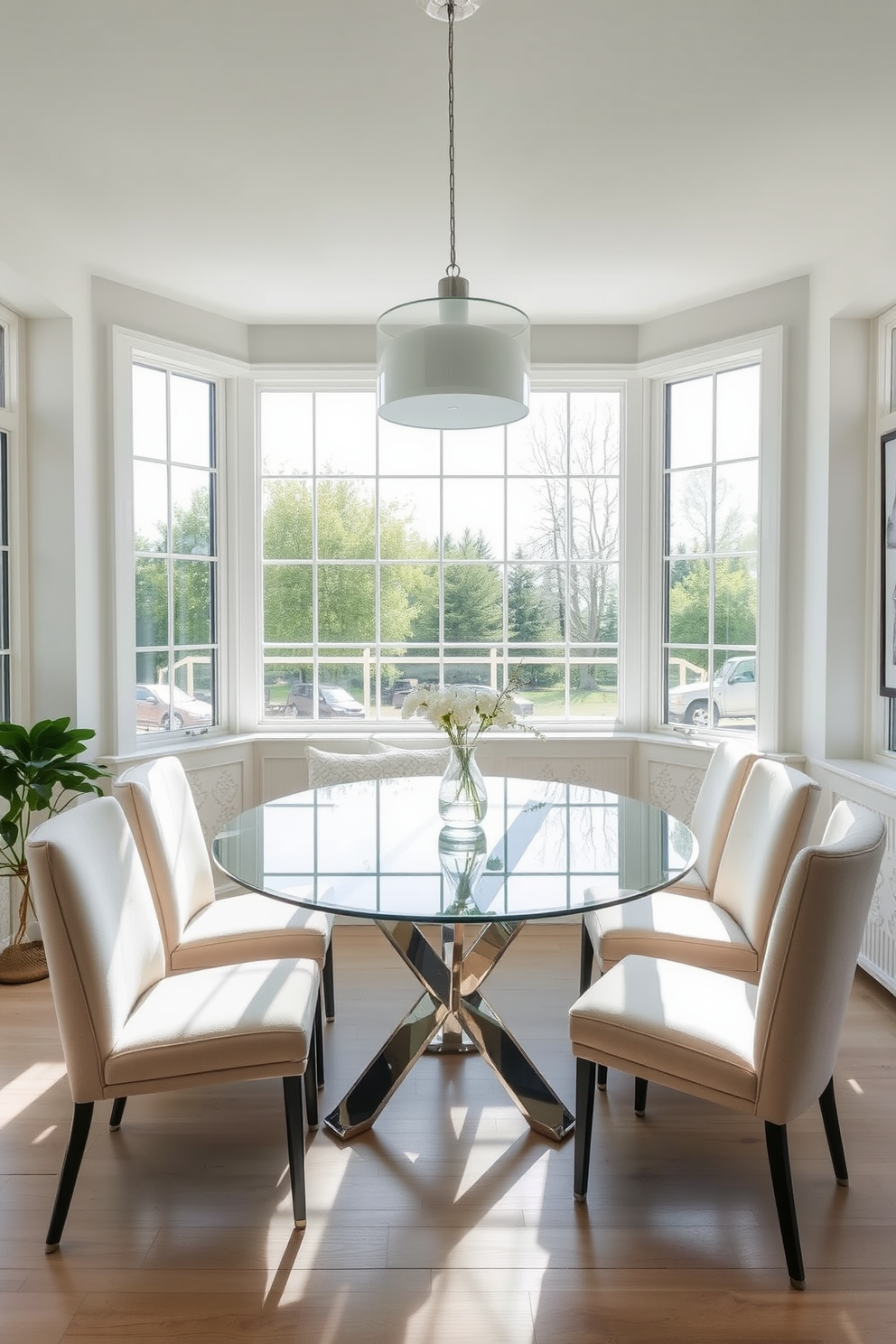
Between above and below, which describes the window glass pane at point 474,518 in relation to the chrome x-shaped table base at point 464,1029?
above

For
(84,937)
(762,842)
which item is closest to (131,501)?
(84,937)

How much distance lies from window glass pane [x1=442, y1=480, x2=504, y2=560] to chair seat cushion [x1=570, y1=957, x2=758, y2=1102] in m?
2.70

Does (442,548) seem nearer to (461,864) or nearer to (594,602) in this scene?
(594,602)

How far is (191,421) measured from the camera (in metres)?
4.30

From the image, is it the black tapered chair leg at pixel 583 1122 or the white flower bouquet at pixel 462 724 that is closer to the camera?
the black tapered chair leg at pixel 583 1122

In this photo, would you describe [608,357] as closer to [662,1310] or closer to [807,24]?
[807,24]

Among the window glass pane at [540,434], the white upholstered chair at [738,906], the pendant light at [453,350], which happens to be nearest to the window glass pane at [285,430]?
the window glass pane at [540,434]

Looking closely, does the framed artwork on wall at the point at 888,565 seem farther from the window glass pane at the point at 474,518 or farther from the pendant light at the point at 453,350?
the pendant light at the point at 453,350

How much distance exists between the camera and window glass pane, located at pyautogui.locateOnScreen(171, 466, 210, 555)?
4.23 meters

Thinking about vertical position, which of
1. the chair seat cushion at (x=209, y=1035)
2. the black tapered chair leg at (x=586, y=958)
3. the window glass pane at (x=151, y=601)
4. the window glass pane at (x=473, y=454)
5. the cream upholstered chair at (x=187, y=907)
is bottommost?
the black tapered chair leg at (x=586, y=958)

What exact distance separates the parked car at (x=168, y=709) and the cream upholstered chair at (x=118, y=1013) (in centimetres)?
200

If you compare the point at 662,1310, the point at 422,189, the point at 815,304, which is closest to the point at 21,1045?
the point at 662,1310

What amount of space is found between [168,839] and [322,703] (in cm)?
204

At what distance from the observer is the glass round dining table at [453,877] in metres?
2.01
